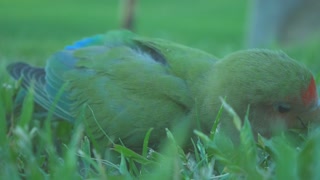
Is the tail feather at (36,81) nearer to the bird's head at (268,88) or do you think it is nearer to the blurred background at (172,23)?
the bird's head at (268,88)

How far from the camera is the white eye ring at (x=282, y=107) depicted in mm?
1941

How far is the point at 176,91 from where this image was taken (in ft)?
6.70

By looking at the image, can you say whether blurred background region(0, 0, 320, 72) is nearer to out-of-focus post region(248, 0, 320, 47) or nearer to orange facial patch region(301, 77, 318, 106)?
out-of-focus post region(248, 0, 320, 47)

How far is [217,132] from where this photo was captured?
167 cm

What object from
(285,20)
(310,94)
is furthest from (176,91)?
(285,20)

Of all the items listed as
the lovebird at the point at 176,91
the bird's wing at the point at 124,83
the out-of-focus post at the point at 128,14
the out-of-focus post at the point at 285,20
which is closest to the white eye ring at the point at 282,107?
the lovebird at the point at 176,91

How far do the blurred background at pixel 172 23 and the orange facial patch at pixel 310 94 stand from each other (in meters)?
1.59

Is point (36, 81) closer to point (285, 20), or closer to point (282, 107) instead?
point (282, 107)

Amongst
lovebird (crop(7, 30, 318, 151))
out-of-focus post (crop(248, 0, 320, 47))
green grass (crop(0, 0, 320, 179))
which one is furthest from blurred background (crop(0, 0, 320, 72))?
lovebird (crop(7, 30, 318, 151))

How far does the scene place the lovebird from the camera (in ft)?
6.25

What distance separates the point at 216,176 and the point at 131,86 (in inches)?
27.9

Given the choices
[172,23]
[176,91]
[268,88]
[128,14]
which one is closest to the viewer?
[268,88]

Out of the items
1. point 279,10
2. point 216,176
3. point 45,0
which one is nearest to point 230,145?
point 216,176

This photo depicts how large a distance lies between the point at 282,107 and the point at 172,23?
8790mm
